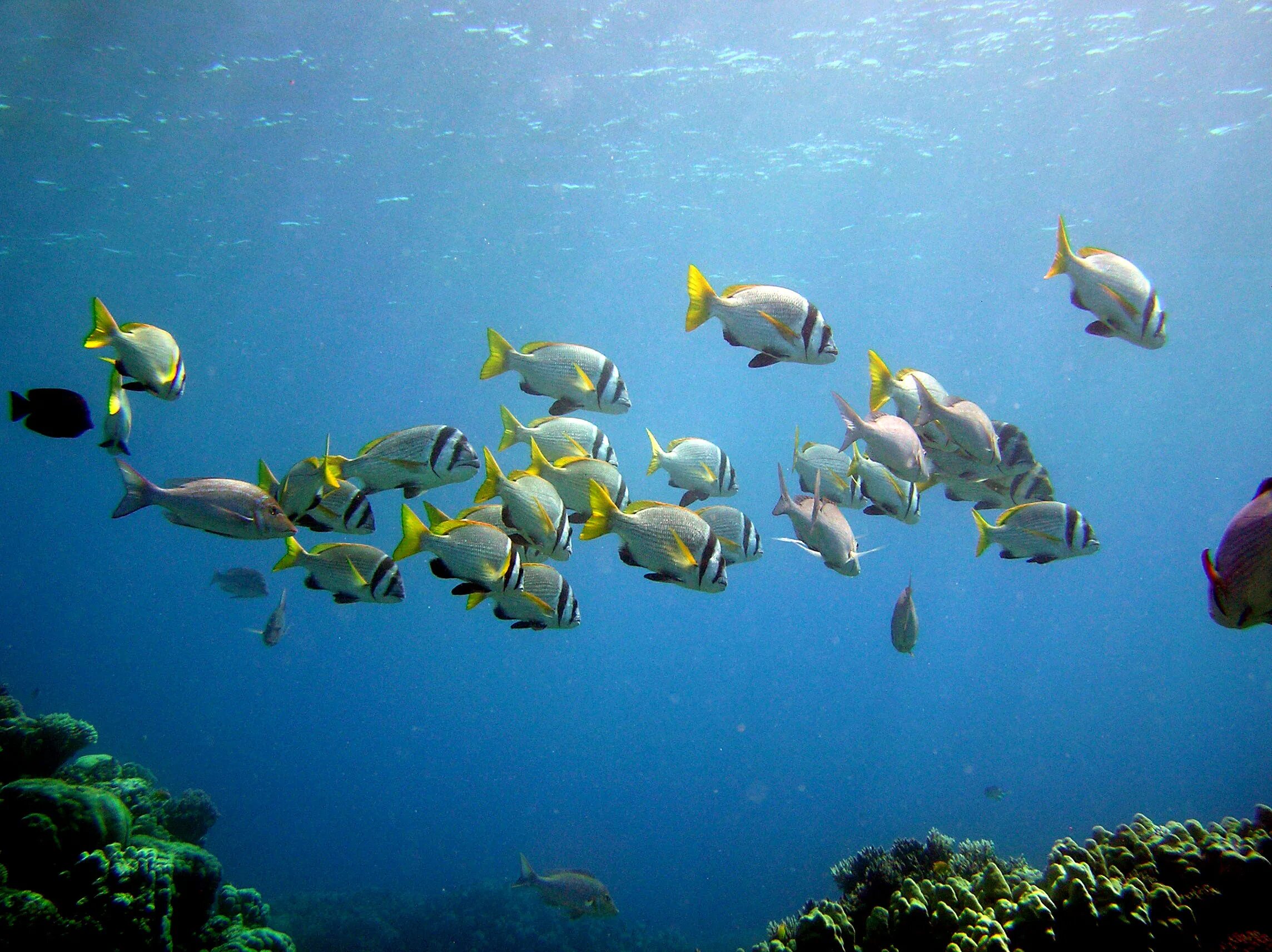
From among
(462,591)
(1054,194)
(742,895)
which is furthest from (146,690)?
(1054,194)

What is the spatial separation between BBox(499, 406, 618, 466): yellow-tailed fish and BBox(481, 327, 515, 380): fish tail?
16.6 inches

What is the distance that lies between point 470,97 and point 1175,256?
3625 cm

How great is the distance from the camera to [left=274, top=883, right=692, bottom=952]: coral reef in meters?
15.2

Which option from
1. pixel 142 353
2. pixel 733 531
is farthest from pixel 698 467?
pixel 142 353

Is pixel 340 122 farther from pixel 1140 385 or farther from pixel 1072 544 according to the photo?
pixel 1140 385

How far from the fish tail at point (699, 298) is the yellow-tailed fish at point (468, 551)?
1.91 metres

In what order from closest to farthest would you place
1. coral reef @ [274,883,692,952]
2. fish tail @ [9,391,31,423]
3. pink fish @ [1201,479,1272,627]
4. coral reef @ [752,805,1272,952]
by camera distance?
pink fish @ [1201,479,1272,627]
coral reef @ [752,805,1272,952]
fish tail @ [9,391,31,423]
coral reef @ [274,883,692,952]

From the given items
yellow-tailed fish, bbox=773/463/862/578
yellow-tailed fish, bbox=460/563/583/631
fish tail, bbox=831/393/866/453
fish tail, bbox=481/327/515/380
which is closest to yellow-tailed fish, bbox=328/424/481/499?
fish tail, bbox=481/327/515/380

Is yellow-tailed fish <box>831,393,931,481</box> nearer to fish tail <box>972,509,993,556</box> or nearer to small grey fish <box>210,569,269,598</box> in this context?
fish tail <box>972,509,993,556</box>

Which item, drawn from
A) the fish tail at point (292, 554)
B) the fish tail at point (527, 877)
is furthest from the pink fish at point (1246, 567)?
the fish tail at point (527, 877)

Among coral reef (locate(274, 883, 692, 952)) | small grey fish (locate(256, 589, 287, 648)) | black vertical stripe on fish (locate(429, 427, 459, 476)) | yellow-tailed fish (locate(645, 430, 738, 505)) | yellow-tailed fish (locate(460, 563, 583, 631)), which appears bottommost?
coral reef (locate(274, 883, 692, 952))

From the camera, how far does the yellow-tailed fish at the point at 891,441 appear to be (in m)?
4.24

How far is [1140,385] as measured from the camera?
5572 cm

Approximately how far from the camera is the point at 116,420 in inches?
184
